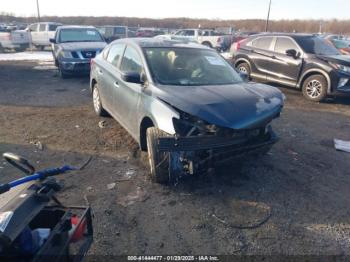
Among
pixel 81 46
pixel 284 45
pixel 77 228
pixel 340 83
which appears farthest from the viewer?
pixel 81 46

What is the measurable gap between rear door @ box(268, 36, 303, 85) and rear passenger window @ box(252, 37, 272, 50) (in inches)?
11.4

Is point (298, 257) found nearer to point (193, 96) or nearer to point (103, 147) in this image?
point (193, 96)

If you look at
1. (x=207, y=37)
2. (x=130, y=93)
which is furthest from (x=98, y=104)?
(x=207, y=37)

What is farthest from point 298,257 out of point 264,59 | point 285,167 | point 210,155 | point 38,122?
point 264,59

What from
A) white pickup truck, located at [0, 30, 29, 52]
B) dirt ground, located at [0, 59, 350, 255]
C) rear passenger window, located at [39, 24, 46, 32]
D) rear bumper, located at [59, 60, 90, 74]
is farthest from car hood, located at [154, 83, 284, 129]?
rear passenger window, located at [39, 24, 46, 32]

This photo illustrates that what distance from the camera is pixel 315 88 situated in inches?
332

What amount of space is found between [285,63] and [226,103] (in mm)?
6284

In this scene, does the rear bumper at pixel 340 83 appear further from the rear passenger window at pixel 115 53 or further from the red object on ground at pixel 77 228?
the red object on ground at pixel 77 228

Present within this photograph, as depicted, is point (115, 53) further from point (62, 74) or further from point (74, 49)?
point (62, 74)

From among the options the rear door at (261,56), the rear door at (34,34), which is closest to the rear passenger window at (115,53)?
the rear door at (261,56)

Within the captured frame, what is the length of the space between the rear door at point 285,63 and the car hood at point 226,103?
17.0ft

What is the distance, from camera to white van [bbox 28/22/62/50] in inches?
885

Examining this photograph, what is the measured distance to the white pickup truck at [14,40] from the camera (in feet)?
66.2

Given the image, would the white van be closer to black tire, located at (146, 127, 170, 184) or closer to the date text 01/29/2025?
black tire, located at (146, 127, 170, 184)
